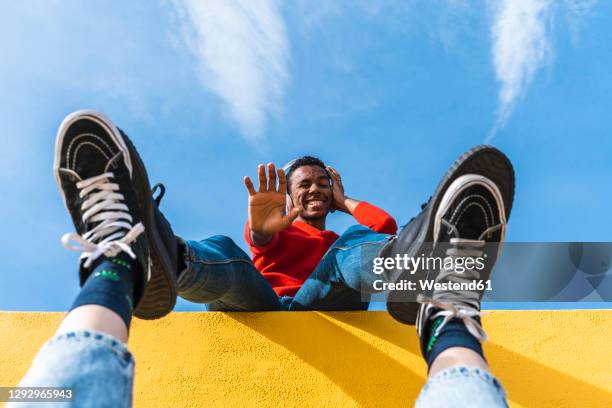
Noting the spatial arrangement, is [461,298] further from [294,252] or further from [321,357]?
[294,252]

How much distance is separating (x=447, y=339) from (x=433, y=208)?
0.35 metres

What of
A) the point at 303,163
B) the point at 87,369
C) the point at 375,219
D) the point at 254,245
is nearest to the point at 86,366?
the point at 87,369

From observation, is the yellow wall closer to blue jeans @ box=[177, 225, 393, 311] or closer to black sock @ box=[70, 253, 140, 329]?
blue jeans @ box=[177, 225, 393, 311]

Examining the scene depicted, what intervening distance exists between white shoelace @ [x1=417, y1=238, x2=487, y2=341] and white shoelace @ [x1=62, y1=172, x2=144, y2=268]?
526 millimetres

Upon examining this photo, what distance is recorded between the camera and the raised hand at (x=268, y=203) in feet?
5.38

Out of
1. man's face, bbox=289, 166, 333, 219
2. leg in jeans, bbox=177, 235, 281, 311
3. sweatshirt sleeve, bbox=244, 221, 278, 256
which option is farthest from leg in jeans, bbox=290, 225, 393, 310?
man's face, bbox=289, 166, 333, 219

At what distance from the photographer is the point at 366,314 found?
149 cm

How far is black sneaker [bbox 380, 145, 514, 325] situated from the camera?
3.64ft

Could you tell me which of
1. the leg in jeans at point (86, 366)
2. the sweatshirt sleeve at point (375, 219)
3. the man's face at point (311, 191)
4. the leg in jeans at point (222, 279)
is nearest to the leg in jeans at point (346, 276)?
the leg in jeans at point (222, 279)

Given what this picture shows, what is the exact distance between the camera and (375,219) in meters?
1.95

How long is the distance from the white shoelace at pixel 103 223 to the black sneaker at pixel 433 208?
0.55 m

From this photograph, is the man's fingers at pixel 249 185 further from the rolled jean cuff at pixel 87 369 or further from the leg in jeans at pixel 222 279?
the rolled jean cuff at pixel 87 369

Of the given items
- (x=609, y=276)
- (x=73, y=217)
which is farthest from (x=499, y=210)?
(x=609, y=276)

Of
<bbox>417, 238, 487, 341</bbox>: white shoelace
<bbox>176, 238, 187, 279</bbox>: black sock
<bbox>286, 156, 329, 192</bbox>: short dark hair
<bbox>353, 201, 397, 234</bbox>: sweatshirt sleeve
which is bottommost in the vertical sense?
<bbox>417, 238, 487, 341</bbox>: white shoelace
